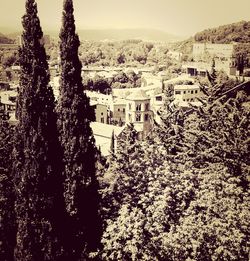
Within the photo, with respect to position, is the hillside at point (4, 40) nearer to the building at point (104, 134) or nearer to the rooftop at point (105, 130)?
the building at point (104, 134)

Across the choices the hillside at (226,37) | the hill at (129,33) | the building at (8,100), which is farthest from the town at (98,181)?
the building at (8,100)

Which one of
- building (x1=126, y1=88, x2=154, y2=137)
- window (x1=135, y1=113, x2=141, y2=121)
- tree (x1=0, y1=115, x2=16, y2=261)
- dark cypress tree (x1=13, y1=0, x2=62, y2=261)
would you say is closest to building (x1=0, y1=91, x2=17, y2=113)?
building (x1=126, y1=88, x2=154, y2=137)

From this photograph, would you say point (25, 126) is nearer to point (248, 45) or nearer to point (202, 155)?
point (202, 155)

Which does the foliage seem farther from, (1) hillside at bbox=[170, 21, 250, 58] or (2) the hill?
(1) hillside at bbox=[170, 21, 250, 58]

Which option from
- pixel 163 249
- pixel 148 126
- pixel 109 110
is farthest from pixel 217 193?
pixel 109 110

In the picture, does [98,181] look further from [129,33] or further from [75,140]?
[129,33]
